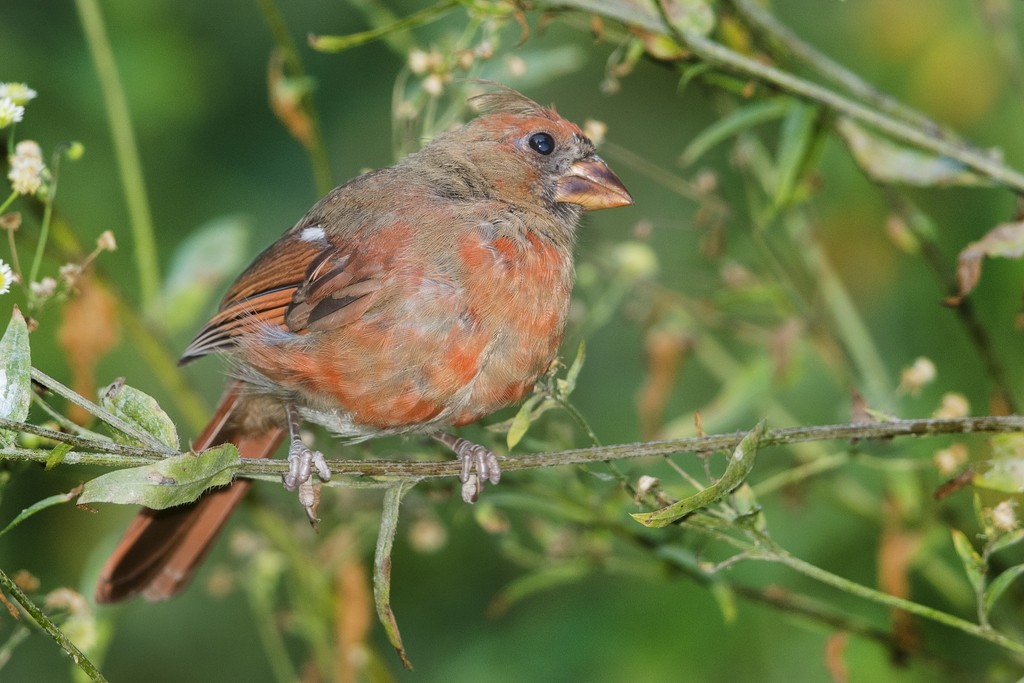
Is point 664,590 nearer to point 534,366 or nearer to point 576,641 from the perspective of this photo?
point 576,641

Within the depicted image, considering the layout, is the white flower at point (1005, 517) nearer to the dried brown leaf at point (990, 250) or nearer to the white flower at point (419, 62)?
the dried brown leaf at point (990, 250)

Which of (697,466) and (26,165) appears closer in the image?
(26,165)

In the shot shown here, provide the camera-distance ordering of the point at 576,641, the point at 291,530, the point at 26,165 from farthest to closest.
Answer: the point at 576,641, the point at 291,530, the point at 26,165

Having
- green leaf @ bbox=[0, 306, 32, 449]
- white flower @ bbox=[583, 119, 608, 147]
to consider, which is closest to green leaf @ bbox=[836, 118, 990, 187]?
white flower @ bbox=[583, 119, 608, 147]

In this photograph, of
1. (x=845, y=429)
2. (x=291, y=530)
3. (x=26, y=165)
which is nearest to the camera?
(x=845, y=429)

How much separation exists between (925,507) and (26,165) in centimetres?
240

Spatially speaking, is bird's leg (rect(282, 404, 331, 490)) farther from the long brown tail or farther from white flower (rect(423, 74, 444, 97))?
white flower (rect(423, 74, 444, 97))

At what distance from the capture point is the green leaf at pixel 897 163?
2.94 meters

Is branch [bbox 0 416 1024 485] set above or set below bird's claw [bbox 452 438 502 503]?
above

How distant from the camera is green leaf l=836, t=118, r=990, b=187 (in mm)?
2943

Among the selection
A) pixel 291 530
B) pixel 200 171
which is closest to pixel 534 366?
A: pixel 291 530

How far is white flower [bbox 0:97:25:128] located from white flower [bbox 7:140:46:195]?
7.0 inches

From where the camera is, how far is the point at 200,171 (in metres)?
5.91

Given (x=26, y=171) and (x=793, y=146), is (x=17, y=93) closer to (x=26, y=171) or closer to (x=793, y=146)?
(x=26, y=171)
